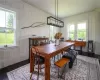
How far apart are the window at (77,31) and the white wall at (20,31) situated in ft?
9.94

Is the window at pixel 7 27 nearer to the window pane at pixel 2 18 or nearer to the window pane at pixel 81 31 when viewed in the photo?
the window pane at pixel 2 18

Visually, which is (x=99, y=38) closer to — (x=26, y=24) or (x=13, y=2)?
(x=26, y=24)

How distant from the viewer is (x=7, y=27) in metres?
2.81

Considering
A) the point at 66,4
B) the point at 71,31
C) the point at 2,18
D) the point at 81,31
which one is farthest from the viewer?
the point at 71,31

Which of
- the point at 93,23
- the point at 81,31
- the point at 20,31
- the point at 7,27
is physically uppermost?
the point at 93,23

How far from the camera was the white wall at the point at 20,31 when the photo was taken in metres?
2.71

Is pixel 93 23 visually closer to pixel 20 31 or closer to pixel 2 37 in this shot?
pixel 20 31

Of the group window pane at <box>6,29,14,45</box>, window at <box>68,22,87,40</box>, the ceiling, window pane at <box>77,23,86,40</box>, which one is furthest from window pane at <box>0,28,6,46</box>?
window pane at <box>77,23,86,40</box>

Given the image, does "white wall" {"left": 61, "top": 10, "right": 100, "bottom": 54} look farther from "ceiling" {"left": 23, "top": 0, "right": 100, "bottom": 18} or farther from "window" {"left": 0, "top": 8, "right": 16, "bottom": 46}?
"window" {"left": 0, "top": 8, "right": 16, "bottom": 46}

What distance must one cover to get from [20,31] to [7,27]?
55cm

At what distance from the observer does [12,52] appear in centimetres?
294

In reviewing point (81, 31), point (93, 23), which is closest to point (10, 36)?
point (81, 31)

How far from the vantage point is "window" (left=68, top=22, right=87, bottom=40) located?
17.2ft

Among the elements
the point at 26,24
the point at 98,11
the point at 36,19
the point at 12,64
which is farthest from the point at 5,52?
the point at 98,11
